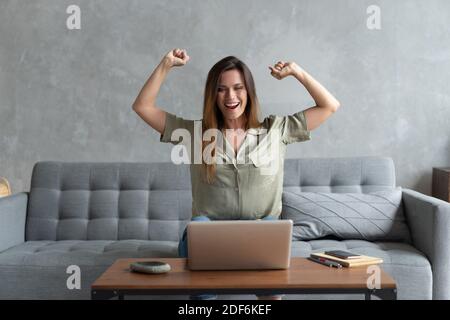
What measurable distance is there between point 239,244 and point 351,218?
1404 mm

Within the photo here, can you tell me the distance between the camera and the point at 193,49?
4.32 metres

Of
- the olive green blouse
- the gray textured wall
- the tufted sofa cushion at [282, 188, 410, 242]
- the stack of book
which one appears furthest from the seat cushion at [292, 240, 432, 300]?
the gray textured wall

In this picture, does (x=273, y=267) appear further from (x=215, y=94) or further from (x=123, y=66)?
(x=123, y=66)

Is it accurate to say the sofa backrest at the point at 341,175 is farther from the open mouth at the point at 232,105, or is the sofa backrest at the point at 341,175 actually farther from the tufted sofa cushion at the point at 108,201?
the open mouth at the point at 232,105

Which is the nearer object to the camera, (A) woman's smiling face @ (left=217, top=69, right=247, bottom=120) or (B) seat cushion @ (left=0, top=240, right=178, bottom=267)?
(A) woman's smiling face @ (left=217, top=69, right=247, bottom=120)

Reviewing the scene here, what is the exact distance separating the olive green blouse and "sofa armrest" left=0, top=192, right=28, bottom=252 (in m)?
1.10

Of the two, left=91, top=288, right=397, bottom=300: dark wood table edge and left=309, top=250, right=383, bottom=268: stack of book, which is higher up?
left=309, top=250, right=383, bottom=268: stack of book

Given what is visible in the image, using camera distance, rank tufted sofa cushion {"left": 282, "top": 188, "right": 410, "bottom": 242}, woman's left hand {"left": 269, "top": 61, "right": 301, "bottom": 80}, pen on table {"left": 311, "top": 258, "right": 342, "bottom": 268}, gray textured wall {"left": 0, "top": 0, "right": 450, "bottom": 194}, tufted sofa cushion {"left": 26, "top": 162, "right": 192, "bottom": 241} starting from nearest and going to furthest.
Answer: pen on table {"left": 311, "top": 258, "right": 342, "bottom": 268} < woman's left hand {"left": 269, "top": 61, "right": 301, "bottom": 80} < tufted sofa cushion {"left": 282, "top": 188, "right": 410, "bottom": 242} < tufted sofa cushion {"left": 26, "top": 162, "right": 192, "bottom": 241} < gray textured wall {"left": 0, "top": 0, "right": 450, "bottom": 194}

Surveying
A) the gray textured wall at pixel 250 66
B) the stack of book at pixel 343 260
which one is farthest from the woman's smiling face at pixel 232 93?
the gray textured wall at pixel 250 66

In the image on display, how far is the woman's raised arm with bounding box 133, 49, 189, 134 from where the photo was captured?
2.63 m

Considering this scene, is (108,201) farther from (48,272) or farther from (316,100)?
(316,100)

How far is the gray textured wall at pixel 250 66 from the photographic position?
169 inches

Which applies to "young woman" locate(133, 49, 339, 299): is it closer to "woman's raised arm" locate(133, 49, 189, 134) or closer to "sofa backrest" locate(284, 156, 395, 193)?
"woman's raised arm" locate(133, 49, 189, 134)
